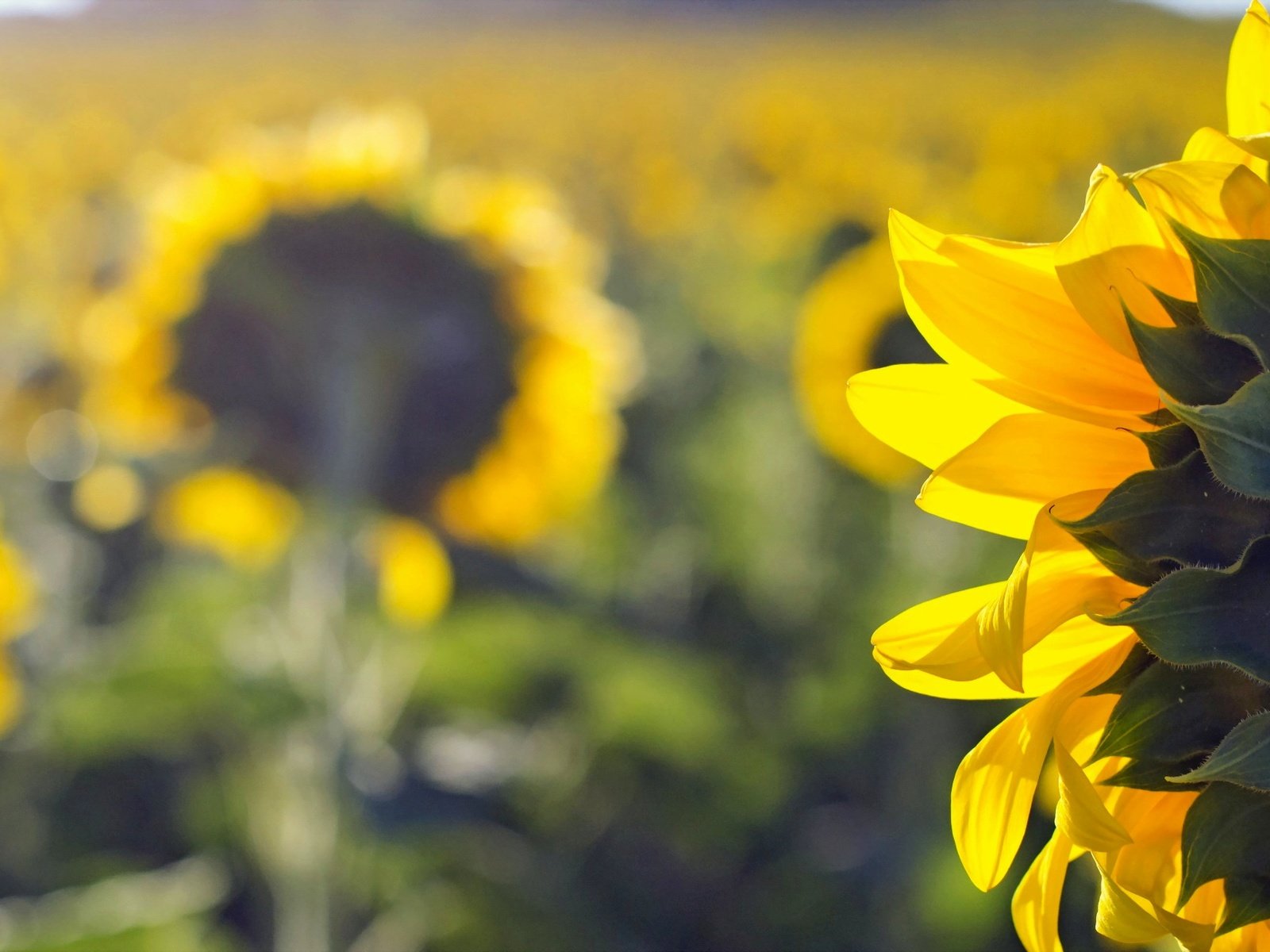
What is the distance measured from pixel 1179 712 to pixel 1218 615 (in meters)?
0.04

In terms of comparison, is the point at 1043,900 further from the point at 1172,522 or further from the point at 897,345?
the point at 897,345

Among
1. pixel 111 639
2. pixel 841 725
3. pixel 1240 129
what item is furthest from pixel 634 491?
pixel 1240 129

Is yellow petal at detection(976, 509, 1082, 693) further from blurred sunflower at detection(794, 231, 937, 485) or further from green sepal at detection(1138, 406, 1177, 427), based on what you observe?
blurred sunflower at detection(794, 231, 937, 485)

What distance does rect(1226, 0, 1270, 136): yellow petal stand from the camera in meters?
0.44

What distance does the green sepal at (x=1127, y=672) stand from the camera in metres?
0.42

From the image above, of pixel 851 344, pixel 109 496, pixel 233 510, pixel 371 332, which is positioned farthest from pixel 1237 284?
pixel 109 496

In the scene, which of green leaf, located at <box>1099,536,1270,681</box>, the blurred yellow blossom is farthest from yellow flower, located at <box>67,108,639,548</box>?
green leaf, located at <box>1099,536,1270,681</box>

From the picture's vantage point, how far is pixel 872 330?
1.96 metres

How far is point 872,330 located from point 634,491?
100 centimetres

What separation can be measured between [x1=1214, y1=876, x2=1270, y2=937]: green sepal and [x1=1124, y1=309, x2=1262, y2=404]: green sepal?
5.4 inches

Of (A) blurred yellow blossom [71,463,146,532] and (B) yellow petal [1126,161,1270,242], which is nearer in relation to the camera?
(B) yellow petal [1126,161,1270,242]

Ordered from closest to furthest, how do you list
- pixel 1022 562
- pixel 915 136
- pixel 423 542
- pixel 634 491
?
pixel 1022 562 → pixel 423 542 → pixel 634 491 → pixel 915 136

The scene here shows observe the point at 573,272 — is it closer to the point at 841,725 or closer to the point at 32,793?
the point at 841,725

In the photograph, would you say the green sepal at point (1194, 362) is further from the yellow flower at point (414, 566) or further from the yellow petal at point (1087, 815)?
the yellow flower at point (414, 566)
